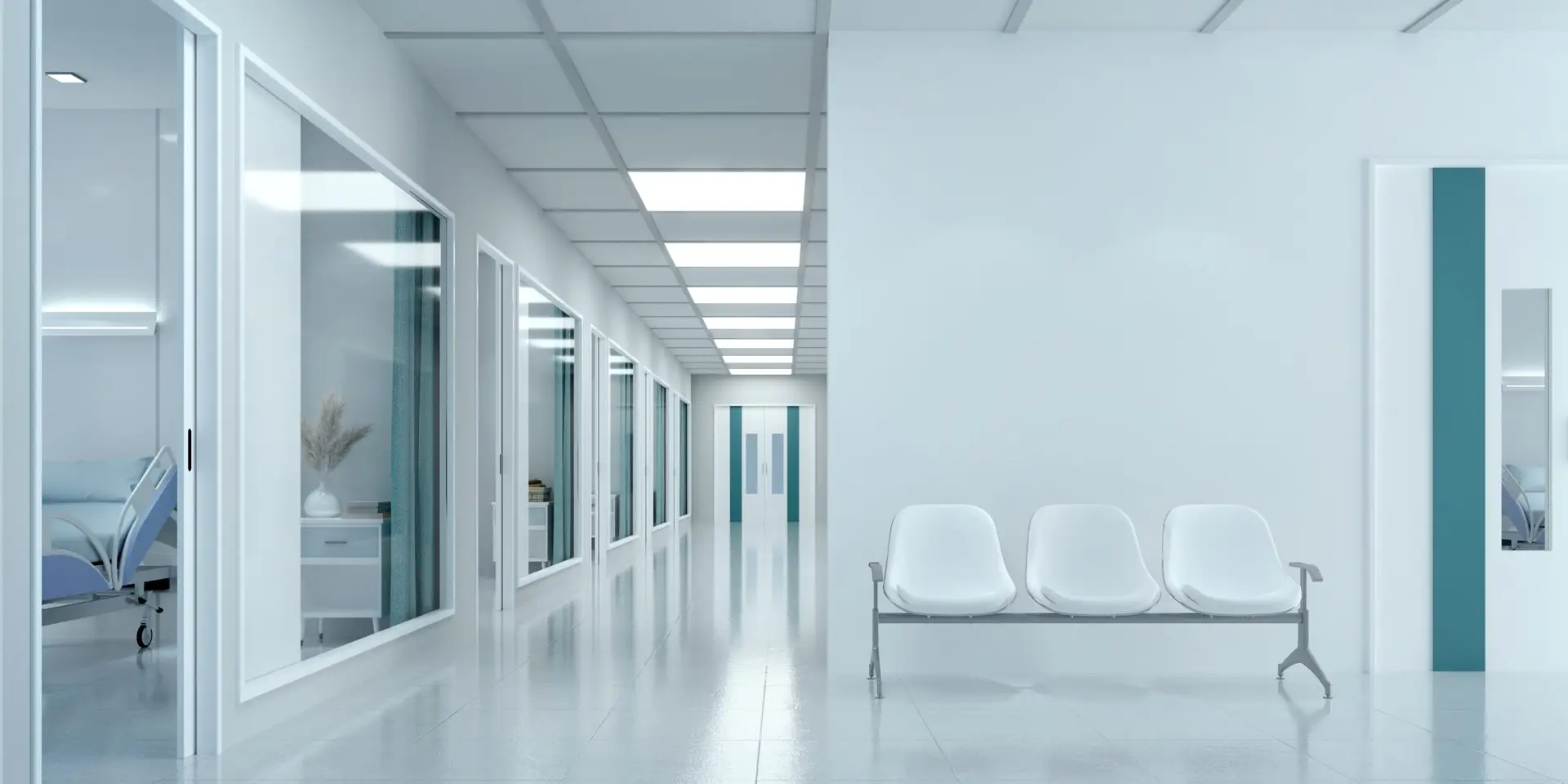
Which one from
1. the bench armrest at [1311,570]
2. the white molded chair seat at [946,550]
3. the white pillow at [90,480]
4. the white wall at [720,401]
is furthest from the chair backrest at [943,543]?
the white wall at [720,401]

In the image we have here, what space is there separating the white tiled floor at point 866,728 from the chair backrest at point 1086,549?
47 cm

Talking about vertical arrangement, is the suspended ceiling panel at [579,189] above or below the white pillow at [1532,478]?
above

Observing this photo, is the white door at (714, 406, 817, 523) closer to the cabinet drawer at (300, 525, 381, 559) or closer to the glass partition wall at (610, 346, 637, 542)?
the glass partition wall at (610, 346, 637, 542)

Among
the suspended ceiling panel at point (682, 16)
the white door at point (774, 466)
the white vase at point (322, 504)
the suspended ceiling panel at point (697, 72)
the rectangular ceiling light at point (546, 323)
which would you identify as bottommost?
the white door at point (774, 466)

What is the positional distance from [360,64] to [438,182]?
1248 millimetres

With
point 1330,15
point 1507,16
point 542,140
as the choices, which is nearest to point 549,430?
point 542,140

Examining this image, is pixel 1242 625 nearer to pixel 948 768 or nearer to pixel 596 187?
pixel 948 768

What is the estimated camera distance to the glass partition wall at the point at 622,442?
14031 millimetres

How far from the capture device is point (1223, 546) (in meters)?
5.86

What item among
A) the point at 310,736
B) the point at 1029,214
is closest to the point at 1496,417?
the point at 1029,214

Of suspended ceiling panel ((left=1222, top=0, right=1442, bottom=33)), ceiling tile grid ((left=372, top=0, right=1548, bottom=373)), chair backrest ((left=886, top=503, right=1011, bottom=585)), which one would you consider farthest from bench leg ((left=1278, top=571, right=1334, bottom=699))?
ceiling tile grid ((left=372, top=0, right=1548, bottom=373))

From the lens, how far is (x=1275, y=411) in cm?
607

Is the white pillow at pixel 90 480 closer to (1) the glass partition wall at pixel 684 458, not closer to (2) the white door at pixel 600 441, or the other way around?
(2) the white door at pixel 600 441

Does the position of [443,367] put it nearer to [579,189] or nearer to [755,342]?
[579,189]
